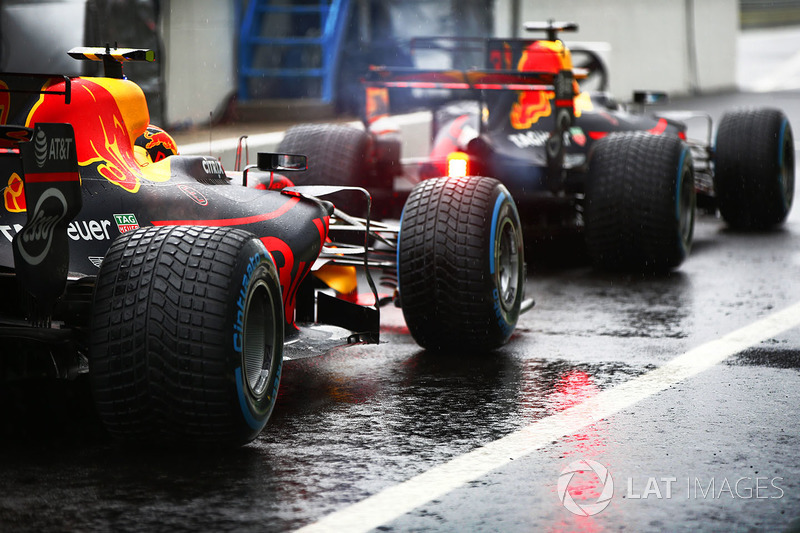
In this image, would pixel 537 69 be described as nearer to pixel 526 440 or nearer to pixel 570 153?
pixel 570 153

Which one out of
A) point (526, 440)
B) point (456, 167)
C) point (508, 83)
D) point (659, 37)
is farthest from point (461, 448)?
point (659, 37)

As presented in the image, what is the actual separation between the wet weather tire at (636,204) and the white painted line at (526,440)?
1.91 meters

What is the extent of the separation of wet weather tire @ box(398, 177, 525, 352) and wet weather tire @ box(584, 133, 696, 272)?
262 cm

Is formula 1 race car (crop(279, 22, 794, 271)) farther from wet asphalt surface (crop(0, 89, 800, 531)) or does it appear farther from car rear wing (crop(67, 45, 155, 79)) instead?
car rear wing (crop(67, 45, 155, 79))

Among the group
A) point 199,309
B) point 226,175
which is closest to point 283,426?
point 199,309

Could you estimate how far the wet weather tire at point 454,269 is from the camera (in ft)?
20.4

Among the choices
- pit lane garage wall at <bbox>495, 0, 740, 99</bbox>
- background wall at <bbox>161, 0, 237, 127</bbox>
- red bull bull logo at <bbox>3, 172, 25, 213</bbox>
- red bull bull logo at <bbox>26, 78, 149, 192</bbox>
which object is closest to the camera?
red bull bull logo at <bbox>3, 172, 25, 213</bbox>

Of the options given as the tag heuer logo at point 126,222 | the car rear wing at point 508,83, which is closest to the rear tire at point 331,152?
the car rear wing at point 508,83

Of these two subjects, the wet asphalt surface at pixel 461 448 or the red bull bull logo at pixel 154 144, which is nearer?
the wet asphalt surface at pixel 461 448

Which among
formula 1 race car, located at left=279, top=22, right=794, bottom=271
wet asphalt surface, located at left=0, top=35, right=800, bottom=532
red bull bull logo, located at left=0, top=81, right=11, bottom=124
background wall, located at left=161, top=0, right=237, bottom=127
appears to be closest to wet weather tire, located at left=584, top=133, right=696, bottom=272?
formula 1 race car, located at left=279, top=22, right=794, bottom=271

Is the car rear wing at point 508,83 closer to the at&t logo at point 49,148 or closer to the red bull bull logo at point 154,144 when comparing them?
the red bull bull logo at point 154,144

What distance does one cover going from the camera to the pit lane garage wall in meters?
28.4

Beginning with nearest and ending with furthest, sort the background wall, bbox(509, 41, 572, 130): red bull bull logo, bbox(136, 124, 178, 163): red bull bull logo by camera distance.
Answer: bbox(136, 124, 178, 163): red bull bull logo
bbox(509, 41, 572, 130): red bull bull logo
the background wall

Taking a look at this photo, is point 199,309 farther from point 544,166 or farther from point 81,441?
point 544,166
